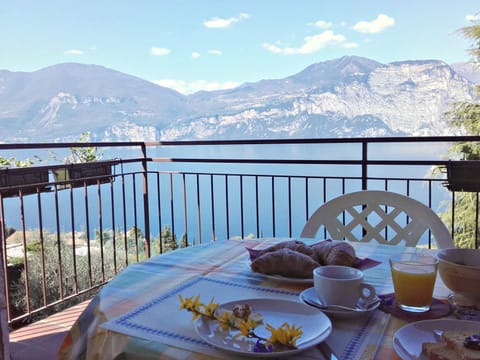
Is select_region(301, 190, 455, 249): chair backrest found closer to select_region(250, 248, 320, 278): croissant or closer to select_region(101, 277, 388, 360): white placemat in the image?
select_region(250, 248, 320, 278): croissant

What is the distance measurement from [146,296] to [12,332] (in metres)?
1.95

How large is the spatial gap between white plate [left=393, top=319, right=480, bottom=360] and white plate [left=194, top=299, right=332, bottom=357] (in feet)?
0.33

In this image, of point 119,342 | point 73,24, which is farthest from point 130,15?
point 119,342

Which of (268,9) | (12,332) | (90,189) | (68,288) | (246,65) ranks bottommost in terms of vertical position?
(68,288)

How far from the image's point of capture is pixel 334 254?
2.92ft

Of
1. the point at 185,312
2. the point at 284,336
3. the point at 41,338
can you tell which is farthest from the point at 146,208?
Result: the point at 284,336

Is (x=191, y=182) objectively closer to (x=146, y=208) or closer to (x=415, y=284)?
(x=146, y=208)

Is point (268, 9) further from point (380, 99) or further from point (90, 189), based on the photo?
point (90, 189)

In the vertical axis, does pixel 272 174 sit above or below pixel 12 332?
above

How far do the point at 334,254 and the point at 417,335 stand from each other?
320 millimetres

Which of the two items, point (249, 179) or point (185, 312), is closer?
point (185, 312)

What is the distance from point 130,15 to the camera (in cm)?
2331

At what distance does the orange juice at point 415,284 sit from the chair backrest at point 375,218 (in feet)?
2.46

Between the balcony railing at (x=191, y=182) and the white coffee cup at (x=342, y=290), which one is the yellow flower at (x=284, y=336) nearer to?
the white coffee cup at (x=342, y=290)
